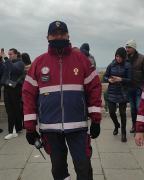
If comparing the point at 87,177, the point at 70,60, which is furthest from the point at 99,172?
the point at 70,60

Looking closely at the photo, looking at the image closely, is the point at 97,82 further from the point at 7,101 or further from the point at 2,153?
the point at 7,101

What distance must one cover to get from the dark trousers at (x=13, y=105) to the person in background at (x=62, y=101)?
17.1 ft

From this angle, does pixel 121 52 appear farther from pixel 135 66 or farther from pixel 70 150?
pixel 70 150

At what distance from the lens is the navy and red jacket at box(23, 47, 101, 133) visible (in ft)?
15.8

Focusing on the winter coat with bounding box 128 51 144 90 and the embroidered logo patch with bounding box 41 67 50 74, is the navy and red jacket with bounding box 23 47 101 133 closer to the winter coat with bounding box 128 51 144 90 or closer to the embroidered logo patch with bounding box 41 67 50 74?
the embroidered logo patch with bounding box 41 67 50 74

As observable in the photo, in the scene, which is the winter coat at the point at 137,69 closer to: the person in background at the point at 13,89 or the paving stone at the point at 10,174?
the person in background at the point at 13,89

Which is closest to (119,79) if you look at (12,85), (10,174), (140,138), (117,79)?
(117,79)

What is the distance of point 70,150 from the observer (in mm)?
4832

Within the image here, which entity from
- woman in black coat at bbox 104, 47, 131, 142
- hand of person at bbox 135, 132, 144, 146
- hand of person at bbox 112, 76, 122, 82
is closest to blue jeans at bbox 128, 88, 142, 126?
woman in black coat at bbox 104, 47, 131, 142

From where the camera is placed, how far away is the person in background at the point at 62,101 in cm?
480

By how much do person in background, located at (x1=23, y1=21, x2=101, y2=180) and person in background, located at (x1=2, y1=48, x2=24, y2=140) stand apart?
501 cm

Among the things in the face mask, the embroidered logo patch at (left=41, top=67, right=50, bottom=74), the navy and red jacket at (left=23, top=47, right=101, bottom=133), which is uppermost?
the face mask

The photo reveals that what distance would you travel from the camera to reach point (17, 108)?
408 inches

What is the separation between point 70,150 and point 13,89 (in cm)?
548
